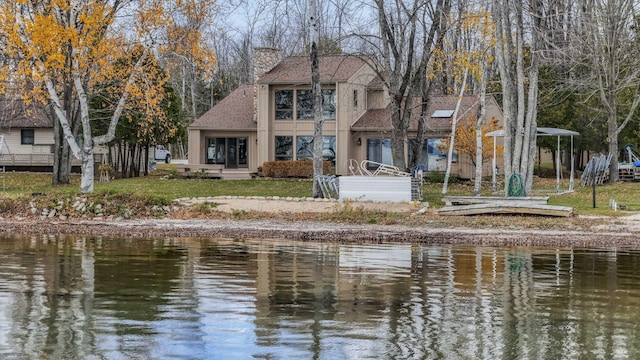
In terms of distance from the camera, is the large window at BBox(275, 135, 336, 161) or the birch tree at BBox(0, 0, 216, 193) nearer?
the birch tree at BBox(0, 0, 216, 193)

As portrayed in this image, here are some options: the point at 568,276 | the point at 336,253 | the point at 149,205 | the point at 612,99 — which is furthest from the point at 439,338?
the point at 612,99

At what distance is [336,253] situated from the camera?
693 inches

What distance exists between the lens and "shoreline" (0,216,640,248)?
63.5 feet

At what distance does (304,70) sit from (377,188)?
17292mm

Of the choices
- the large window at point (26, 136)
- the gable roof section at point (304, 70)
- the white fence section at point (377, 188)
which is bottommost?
the white fence section at point (377, 188)

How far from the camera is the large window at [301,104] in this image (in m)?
41.7

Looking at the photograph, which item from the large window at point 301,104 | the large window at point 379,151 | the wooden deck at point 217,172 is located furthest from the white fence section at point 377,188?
the wooden deck at point 217,172

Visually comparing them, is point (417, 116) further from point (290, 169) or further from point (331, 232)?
point (331, 232)

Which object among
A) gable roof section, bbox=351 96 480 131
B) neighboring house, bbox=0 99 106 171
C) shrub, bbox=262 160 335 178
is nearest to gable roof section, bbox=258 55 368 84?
gable roof section, bbox=351 96 480 131

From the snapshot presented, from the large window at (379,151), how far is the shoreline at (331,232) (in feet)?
61.5

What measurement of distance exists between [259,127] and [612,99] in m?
16.6

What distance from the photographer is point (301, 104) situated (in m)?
42.0

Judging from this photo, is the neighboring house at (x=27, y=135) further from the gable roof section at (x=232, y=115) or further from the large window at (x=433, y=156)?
the large window at (x=433, y=156)

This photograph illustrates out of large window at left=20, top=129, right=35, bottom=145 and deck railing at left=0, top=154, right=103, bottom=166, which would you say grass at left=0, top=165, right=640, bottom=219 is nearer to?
deck railing at left=0, top=154, right=103, bottom=166
